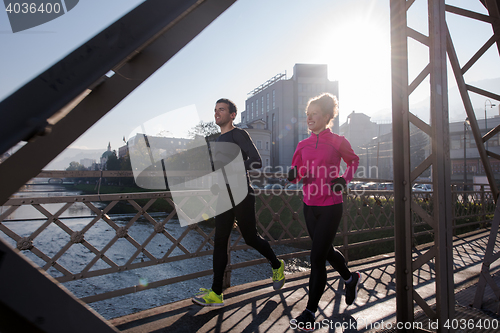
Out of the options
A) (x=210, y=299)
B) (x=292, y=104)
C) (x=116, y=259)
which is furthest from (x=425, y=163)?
(x=292, y=104)

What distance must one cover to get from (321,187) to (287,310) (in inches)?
53.3

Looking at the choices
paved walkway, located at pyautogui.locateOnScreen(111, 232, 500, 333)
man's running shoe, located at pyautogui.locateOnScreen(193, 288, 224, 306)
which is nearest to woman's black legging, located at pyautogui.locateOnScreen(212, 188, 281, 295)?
man's running shoe, located at pyautogui.locateOnScreen(193, 288, 224, 306)

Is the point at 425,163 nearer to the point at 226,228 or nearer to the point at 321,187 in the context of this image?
the point at 321,187

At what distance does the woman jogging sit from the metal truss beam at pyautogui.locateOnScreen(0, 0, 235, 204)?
6.43 ft

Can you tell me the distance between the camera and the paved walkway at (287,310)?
260 cm

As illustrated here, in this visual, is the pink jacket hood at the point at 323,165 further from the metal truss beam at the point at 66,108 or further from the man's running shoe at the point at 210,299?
the metal truss beam at the point at 66,108

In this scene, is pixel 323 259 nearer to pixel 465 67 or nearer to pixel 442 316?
pixel 442 316

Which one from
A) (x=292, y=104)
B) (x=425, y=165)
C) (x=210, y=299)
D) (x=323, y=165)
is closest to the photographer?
(x=425, y=165)

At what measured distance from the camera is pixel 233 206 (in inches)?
116

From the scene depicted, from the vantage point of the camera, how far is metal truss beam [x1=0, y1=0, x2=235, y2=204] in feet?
2.24

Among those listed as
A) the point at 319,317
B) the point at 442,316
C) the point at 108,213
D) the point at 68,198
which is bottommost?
the point at 319,317

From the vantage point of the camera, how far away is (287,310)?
2.97 m

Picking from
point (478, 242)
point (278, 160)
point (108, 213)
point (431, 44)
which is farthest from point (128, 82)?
point (278, 160)

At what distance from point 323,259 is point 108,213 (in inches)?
94.8
